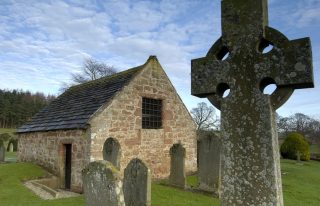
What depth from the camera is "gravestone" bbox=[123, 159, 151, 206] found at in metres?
7.18

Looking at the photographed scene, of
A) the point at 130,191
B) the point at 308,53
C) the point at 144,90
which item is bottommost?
the point at 130,191

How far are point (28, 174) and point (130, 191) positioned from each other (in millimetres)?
10416

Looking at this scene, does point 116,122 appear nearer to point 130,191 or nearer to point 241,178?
point 130,191

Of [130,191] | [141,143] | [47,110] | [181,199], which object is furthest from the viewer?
[47,110]

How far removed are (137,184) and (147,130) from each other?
9014 mm

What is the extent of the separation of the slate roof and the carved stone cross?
11.1m

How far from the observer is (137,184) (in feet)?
24.1

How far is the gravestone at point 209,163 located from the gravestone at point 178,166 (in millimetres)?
905

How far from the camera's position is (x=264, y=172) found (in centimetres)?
331

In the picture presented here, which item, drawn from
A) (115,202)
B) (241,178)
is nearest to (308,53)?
(241,178)

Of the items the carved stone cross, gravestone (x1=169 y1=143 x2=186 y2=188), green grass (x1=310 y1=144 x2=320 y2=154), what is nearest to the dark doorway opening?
gravestone (x1=169 y1=143 x2=186 y2=188)

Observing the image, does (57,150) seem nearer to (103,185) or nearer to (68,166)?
(68,166)

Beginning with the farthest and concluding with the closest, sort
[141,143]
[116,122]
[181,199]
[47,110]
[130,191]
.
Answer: [47,110], [141,143], [116,122], [181,199], [130,191]

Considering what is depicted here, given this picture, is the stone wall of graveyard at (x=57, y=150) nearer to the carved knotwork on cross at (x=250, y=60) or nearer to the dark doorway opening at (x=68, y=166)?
the dark doorway opening at (x=68, y=166)
